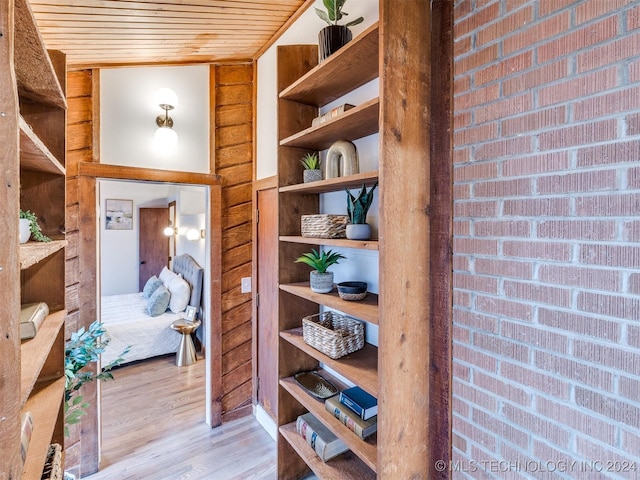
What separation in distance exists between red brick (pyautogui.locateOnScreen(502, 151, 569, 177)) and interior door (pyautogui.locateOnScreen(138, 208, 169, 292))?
21.6 ft

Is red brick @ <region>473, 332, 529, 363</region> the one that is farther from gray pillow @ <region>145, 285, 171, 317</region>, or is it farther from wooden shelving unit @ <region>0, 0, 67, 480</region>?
gray pillow @ <region>145, 285, 171, 317</region>

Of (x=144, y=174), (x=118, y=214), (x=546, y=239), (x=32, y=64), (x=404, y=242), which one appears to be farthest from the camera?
(x=118, y=214)

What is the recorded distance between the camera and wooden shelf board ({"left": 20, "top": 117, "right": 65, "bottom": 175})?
0.83 metres

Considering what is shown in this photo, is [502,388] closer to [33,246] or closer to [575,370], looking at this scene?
[575,370]

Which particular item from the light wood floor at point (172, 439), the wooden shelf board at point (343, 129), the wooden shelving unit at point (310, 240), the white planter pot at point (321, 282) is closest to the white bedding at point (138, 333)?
the light wood floor at point (172, 439)

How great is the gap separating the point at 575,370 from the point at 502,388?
227 millimetres

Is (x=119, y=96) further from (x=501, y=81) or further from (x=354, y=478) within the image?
(x=354, y=478)

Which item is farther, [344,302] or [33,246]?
[344,302]

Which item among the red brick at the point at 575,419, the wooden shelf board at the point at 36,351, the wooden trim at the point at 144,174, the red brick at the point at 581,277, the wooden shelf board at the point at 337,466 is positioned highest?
the wooden trim at the point at 144,174

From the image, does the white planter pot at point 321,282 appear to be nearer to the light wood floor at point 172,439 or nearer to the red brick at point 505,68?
the red brick at point 505,68

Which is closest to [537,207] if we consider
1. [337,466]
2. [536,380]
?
[536,380]

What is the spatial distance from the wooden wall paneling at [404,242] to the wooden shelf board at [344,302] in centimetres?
10

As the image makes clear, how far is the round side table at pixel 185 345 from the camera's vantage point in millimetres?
3697

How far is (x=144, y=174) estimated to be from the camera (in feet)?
7.42
